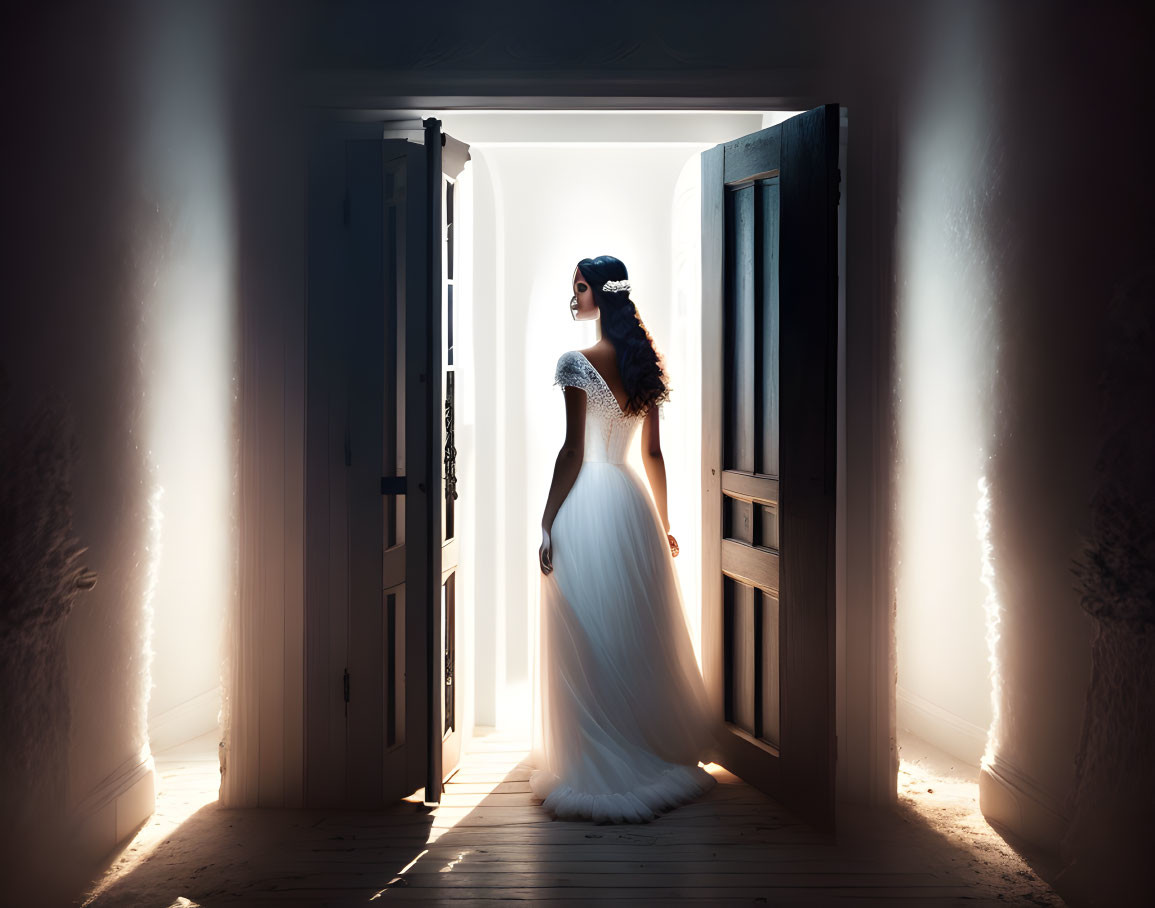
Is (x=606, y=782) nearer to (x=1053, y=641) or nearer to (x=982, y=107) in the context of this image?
(x=1053, y=641)

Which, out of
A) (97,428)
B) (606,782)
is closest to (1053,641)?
(606,782)

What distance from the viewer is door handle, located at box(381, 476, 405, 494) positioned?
290 cm

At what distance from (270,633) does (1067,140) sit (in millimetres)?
2843

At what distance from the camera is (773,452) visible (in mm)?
2943

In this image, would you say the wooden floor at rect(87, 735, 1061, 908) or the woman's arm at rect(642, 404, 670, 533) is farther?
the woman's arm at rect(642, 404, 670, 533)

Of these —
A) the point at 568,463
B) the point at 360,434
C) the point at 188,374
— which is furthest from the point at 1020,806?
the point at 188,374

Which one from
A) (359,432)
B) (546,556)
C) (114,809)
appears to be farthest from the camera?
(546,556)

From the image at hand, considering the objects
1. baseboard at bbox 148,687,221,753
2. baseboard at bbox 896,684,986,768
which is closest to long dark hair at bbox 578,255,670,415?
baseboard at bbox 896,684,986,768

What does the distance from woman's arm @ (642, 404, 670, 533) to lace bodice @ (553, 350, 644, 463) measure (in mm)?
84

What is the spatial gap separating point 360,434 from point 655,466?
1.06m

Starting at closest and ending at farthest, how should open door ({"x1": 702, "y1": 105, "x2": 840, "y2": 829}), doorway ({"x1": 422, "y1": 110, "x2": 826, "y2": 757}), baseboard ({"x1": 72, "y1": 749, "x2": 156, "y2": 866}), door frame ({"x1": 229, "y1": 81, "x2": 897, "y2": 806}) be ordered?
baseboard ({"x1": 72, "y1": 749, "x2": 156, "y2": 866}) < open door ({"x1": 702, "y1": 105, "x2": 840, "y2": 829}) < door frame ({"x1": 229, "y1": 81, "x2": 897, "y2": 806}) < doorway ({"x1": 422, "y1": 110, "x2": 826, "y2": 757})

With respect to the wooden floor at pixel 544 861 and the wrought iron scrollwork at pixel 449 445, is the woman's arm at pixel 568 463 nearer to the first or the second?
the wrought iron scrollwork at pixel 449 445

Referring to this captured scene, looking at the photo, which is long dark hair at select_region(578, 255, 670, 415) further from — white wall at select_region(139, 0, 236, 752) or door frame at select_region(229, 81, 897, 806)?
white wall at select_region(139, 0, 236, 752)

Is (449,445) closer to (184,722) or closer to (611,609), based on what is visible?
(611,609)
